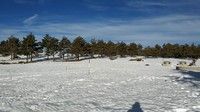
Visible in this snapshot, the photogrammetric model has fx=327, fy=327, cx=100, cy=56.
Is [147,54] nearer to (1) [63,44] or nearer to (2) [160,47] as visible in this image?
(2) [160,47]

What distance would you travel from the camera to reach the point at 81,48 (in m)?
115

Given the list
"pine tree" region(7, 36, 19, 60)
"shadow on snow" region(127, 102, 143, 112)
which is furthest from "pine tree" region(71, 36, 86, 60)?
"shadow on snow" region(127, 102, 143, 112)

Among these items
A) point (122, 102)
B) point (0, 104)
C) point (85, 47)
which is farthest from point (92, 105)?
point (85, 47)

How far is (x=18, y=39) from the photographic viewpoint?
124375 millimetres

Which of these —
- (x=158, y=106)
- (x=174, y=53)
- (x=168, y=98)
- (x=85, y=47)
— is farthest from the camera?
(x=174, y=53)

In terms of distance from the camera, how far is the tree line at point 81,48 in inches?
4311

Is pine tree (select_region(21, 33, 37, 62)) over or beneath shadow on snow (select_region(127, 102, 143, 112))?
over

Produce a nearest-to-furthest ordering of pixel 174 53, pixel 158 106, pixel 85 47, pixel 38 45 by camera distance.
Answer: pixel 158 106 < pixel 38 45 < pixel 85 47 < pixel 174 53

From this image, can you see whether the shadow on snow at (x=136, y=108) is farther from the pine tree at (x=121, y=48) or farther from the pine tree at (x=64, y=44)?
the pine tree at (x=121, y=48)

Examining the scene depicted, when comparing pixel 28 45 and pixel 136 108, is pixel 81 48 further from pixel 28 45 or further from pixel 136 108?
pixel 136 108

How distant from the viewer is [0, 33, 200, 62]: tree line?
10950cm

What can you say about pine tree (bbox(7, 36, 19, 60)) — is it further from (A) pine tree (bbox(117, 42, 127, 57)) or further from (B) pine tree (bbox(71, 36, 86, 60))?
(A) pine tree (bbox(117, 42, 127, 57))

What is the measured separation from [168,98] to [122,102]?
3009mm

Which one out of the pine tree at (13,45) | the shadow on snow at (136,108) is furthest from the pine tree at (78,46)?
the shadow on snow at (136,108)
